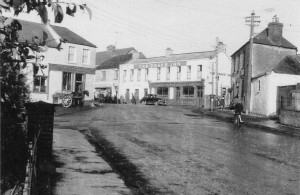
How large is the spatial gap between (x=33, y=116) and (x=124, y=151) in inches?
175

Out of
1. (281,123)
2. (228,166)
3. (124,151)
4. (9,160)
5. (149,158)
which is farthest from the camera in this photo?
(281,123)

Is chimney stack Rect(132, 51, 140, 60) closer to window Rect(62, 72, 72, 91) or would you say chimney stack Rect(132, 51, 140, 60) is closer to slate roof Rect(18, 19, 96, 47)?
slate roof Rect(18, 19, 96, 47)

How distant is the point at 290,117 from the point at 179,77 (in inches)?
1258

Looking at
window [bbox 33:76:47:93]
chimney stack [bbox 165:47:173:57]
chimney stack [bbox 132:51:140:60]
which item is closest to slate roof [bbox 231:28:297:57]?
window [bbox 33:76:47:93]

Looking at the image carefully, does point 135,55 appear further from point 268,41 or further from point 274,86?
point 274,86

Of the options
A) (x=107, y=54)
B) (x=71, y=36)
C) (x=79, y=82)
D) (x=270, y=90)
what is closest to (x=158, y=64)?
(x=71, y=36)

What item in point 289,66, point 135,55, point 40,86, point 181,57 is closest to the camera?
point 289,66

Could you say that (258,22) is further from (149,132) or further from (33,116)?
(33,116)

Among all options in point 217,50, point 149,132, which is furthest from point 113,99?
point 149,132

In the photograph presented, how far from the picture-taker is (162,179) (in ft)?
25.8

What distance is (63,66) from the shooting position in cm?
3856

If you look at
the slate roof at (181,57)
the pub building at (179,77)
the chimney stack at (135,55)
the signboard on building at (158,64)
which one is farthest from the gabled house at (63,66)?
the chimney stack at (135,55)

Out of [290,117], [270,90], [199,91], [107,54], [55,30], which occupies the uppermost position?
[107,54]

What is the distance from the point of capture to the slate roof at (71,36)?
132ft
